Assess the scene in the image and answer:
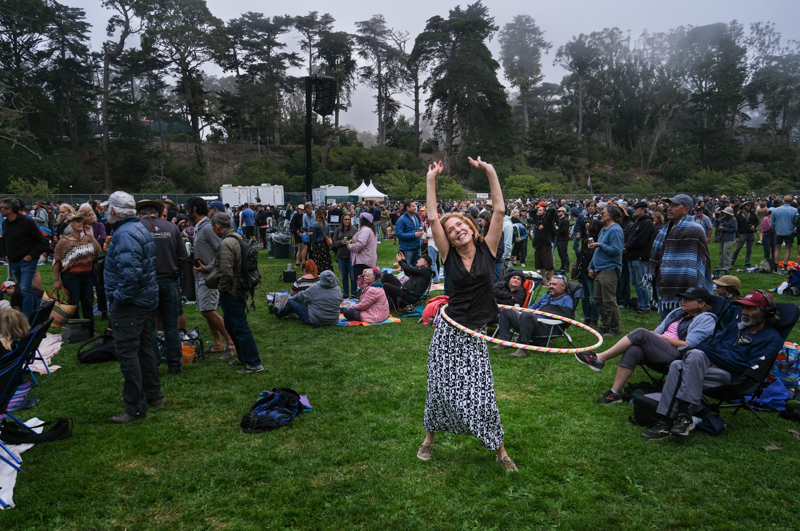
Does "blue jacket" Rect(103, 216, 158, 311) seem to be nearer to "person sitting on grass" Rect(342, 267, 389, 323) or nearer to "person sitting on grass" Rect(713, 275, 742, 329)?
"person sitting on grass" Rect(342, 267, 389, 323)

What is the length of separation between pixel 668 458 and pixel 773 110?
264 feet

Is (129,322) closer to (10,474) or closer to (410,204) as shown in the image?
(10,474)

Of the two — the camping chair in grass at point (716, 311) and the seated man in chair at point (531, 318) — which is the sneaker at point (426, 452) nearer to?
the camping chair in grass at point (716, 311)

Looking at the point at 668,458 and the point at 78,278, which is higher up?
the point at 78,278

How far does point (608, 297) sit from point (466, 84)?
151 feet

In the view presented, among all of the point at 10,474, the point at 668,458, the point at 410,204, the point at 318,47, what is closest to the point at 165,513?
the point at 10,474

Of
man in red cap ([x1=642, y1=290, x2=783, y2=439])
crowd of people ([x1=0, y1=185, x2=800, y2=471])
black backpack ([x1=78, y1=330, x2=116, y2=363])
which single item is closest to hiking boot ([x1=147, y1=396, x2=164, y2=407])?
crowd of people ([x1=0, y1=185, x2=800, y2=471])

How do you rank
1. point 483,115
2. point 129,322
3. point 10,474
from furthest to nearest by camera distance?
1. point 483,115
2. point 129,322
3. point 10,474

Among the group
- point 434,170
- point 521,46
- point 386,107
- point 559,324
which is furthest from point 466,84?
point 434,170

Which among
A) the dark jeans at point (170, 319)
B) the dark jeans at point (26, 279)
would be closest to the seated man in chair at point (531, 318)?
the dark jeans at point (170, 319)

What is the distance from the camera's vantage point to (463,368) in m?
3.42

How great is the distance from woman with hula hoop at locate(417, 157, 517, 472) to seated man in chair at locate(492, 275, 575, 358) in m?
3.15

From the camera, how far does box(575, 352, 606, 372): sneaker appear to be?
5872mm

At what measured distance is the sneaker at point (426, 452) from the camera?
150 inches
